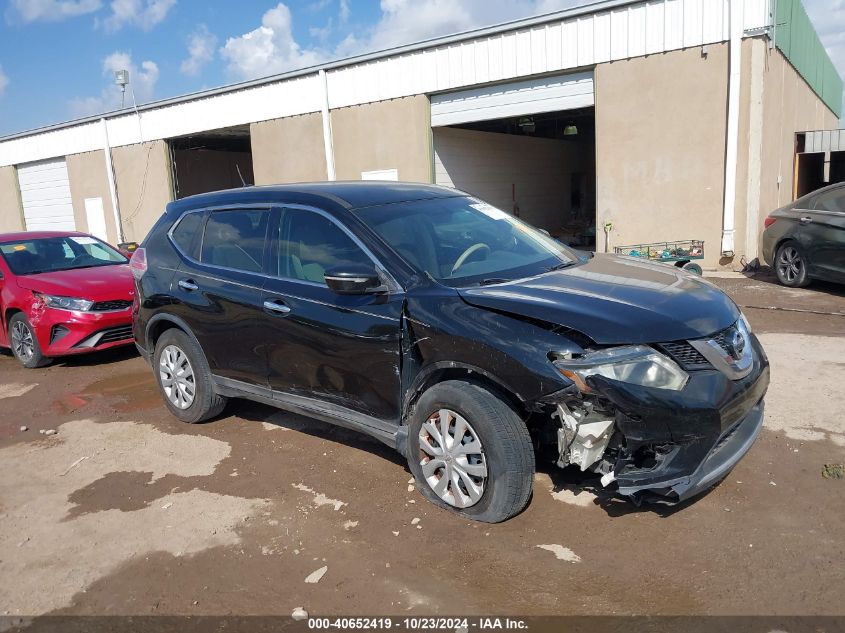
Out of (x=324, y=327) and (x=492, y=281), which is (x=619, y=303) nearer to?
(x=492, y=281)

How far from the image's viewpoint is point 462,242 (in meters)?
4.30

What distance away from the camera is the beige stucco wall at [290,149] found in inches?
658

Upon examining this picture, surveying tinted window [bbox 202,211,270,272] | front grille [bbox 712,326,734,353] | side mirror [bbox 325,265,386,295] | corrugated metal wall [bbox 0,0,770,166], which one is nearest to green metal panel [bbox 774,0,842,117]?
corrugated metal wall [bbox 0,0,770,166]

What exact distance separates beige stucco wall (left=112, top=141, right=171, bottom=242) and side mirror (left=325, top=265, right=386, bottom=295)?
1808 centimetres

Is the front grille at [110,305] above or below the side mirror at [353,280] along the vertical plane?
below

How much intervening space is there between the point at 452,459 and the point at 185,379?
269 cm

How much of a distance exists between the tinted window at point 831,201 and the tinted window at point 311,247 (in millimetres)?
7825

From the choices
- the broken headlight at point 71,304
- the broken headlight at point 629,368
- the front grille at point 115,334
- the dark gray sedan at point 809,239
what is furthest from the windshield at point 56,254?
the dark gray sedan at point 809,239

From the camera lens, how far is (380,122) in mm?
15539

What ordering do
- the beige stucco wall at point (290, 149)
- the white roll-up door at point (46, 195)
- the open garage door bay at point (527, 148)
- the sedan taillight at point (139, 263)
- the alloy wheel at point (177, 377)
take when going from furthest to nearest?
the white roll-up door at point (46, 195) → the beige stucco wall at point (290, 149) → the open garage door bay at point (527, 148) → the sedan taillight at point (139, 263) → the alloy wheel at point (177, 377)

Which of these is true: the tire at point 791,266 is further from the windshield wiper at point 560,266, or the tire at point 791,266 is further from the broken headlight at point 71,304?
the broken headlight at point 71,304

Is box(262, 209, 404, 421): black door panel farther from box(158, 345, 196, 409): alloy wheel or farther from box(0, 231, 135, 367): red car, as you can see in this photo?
box(0, 231, 135, 367): red car

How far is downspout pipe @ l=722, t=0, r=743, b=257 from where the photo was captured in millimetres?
10859

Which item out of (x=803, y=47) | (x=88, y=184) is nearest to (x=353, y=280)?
(x=803, y=47)
